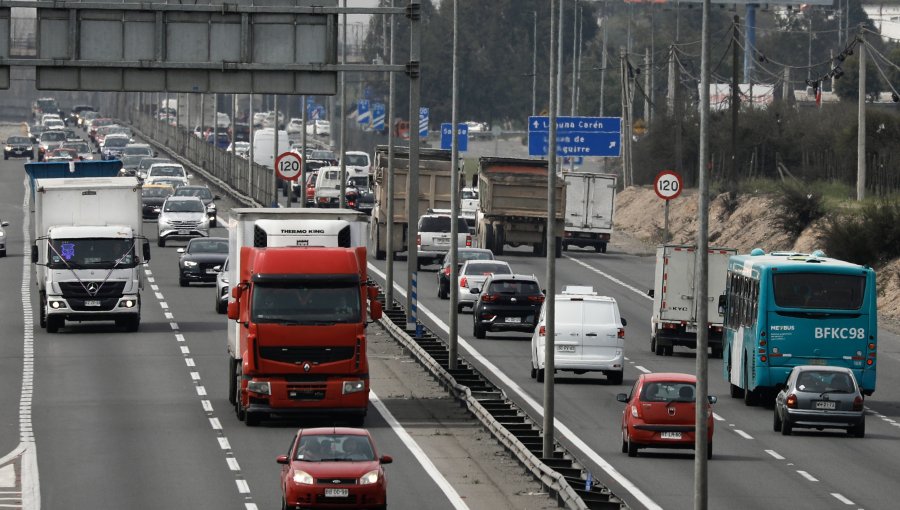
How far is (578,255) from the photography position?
7700 centimetres

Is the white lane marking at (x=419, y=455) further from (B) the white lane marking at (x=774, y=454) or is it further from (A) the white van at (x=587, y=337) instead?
(B) the white lane marking at (x=774, y=454)

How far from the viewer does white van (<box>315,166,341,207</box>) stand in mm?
88188

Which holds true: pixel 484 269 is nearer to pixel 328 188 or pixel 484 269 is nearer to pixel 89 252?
pixel 89 252

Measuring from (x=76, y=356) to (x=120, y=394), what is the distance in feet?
20.8

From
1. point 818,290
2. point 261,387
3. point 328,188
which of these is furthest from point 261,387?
point 328,188

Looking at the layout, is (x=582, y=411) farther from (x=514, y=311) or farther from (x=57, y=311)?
(x=57, y=311)

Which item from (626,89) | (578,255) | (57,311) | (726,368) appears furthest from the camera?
(626,89)

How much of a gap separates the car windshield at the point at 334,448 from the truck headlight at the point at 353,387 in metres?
8.17

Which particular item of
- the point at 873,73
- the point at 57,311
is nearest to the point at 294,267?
the point at 57,311

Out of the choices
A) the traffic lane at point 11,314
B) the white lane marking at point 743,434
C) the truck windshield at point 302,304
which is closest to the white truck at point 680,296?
the white lane marking at point 743,434

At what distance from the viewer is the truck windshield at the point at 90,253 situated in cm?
4841

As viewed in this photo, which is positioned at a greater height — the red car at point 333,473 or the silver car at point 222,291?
the silver car at point 222,291

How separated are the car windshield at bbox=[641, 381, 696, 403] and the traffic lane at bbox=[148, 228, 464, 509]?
3875 mm

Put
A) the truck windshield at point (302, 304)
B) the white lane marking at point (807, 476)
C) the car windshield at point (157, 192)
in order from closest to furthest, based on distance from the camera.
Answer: the white lane marking at point (807, 476) < the truck windshield at point (302, 304) < the car windshield at point (157, 192)
